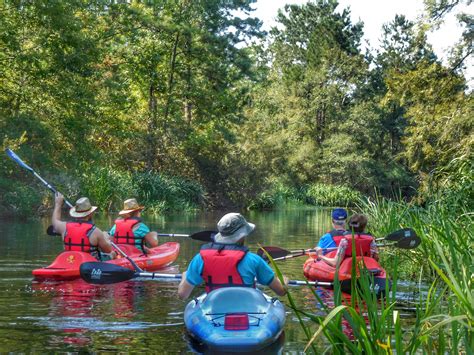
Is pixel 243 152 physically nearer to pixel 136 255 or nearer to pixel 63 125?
pixel 63 125

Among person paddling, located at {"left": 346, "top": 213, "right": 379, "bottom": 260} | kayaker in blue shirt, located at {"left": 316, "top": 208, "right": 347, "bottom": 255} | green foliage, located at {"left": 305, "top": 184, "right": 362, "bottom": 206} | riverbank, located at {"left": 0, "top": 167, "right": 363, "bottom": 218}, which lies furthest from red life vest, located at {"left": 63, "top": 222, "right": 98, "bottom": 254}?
green foliage, located at {"left": 305, "top": 184, "right": 362, "bottom": 206}

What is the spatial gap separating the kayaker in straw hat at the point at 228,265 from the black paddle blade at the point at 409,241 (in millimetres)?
2808

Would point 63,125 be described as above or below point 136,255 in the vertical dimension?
above

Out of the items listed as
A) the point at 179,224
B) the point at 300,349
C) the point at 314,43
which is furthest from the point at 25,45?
the point at 314,43

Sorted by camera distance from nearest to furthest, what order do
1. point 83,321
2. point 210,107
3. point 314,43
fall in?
point 83,321 < point 210,107 < point 314,43

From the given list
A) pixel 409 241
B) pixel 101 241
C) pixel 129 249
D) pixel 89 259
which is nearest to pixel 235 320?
pixel 409 241

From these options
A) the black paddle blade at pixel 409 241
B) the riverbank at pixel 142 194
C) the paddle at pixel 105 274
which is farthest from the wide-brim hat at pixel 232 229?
the riverbank at pixel 142 194

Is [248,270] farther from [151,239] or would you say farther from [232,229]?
[151,239]

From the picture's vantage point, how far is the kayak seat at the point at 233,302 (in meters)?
6.57

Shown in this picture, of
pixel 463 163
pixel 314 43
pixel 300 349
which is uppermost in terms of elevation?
pixel 314 43

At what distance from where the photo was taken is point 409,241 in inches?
368

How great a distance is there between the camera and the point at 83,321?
26.5 ft

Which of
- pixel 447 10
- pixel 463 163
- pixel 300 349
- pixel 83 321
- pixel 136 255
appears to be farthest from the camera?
pixel 447 10

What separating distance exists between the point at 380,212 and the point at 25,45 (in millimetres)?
15045
